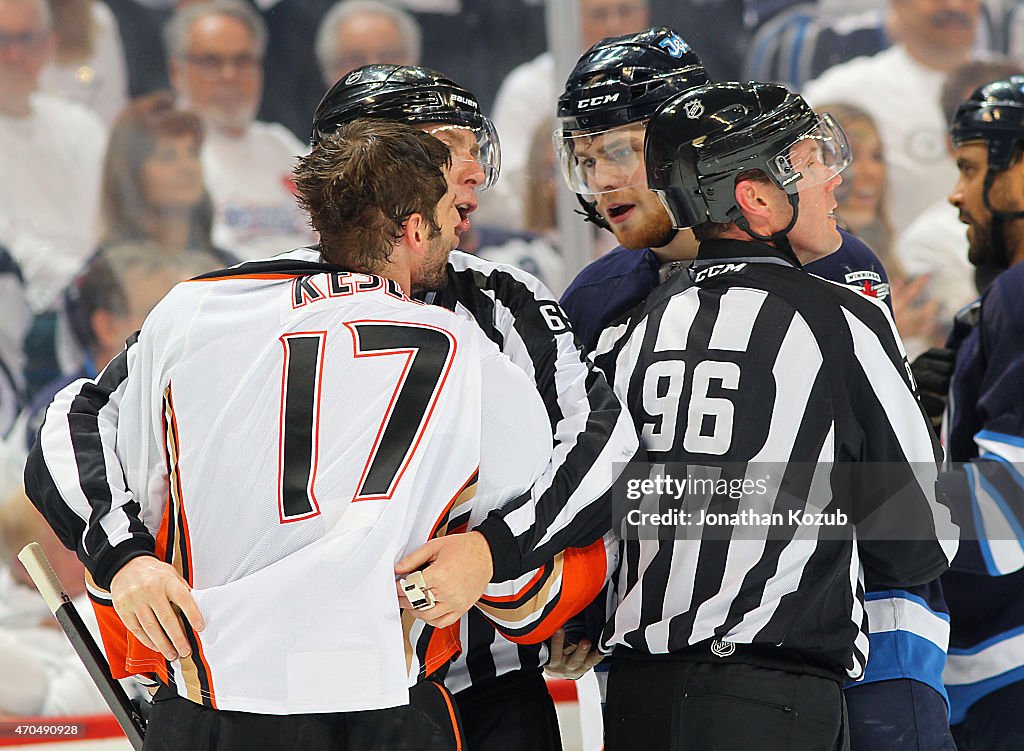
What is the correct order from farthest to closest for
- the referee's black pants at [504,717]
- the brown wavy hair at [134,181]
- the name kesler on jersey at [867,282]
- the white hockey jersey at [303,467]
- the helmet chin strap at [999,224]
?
the brown wavy hair at [134,181] < the helmet chin strap at [999,224] < the name kesler on jersey at [867,282] < the referee's black pants at [504,717] < the white hockey jersey at [303,467]

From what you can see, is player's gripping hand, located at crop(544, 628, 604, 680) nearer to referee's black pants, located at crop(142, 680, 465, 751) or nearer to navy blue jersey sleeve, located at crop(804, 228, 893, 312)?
referee's black pants, located at crop(142, 680, 465, 751)

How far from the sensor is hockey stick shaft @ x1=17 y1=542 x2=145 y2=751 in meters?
1.85

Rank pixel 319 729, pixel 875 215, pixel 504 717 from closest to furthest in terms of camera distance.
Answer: pixel 319 729
pixel 504 717
pixel 875 215

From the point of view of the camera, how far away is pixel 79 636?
190cm

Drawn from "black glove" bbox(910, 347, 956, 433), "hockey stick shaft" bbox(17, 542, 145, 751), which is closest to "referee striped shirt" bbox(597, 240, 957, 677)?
"hockey stick shaft" bbox(17, 542, 145, 751)

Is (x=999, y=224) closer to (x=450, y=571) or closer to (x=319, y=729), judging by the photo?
(x=450, y=571)

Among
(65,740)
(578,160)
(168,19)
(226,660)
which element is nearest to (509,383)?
(226,660)

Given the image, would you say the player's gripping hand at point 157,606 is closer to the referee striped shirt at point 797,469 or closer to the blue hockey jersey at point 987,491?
the referee striped shirt at point 797,469

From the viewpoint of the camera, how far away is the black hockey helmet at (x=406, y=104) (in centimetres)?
212

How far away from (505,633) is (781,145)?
903 millimetres

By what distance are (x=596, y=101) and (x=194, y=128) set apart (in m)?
2.28

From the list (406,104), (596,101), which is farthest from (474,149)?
(596,101)

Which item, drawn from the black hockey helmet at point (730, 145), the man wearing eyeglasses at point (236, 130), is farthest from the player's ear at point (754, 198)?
the man wearing eyeglasses at point (236, 130)

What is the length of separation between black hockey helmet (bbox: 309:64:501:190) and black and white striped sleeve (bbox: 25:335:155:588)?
0.60 m
